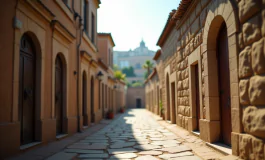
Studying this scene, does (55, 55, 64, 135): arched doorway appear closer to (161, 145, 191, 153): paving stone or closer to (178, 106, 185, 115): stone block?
(161, 145, 191, 153): paving stone

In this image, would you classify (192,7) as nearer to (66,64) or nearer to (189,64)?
(189,64)

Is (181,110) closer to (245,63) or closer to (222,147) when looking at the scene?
(222,147)

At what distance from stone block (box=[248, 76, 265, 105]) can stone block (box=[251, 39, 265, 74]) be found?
4.4 inches

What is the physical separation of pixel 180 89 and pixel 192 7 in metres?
3.16

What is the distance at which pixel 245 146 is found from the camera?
383 cm

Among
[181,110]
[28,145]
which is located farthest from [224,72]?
[28,145]

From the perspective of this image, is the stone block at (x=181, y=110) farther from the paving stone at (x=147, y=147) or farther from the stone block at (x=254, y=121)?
the stone block at (x=254, y=121)

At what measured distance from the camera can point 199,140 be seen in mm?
6336

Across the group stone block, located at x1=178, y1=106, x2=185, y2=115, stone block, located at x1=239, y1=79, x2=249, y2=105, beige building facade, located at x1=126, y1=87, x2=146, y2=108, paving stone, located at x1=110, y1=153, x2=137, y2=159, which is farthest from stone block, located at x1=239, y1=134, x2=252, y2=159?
beige building facade, located at x1=126, y1=87, x2=146, y2=108

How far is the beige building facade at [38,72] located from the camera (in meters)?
4.66

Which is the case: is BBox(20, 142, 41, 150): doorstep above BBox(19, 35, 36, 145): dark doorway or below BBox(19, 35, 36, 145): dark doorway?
below

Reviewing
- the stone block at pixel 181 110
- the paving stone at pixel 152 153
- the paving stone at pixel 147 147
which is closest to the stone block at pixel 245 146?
the paving stone at pixel 152 153

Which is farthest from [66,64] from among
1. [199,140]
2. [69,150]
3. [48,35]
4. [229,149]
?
[229,149]

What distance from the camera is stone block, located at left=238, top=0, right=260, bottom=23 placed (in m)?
3.48
